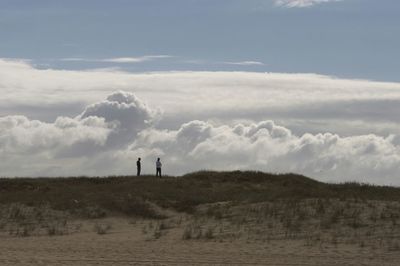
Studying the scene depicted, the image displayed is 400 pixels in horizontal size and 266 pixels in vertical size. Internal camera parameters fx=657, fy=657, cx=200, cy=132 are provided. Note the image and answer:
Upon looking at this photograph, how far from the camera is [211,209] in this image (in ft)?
97.6

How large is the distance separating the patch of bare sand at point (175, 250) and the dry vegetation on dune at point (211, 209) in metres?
0.22

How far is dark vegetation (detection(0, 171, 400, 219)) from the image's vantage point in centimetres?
3136

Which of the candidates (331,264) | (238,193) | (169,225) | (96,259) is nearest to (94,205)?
(169,225)

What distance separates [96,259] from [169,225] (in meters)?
8.69

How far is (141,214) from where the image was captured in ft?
101

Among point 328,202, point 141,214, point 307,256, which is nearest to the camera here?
point 307,256

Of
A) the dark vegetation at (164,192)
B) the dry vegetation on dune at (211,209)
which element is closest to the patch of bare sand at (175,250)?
the dry vegetation on dune at (211,209)

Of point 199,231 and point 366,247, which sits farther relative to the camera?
point 199,231

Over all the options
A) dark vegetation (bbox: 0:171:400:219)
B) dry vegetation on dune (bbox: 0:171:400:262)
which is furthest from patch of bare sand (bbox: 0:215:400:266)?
dark vegetation (bbox: 0:171:400:219)

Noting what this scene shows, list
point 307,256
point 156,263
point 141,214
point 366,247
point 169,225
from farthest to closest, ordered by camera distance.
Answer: point 141,214 → point 169,225 → point 366,247 → point 307,256 → point 156,263

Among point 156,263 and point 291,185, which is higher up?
point 291,185

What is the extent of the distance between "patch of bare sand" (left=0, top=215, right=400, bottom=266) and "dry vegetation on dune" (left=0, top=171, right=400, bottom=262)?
223 mm

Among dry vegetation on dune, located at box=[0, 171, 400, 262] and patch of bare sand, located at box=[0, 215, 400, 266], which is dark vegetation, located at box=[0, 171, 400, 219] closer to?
dry vegetation on dune, located at box=[0, 171, 400, 262]

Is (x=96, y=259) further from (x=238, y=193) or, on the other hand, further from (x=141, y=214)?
(x=238, y=193)
